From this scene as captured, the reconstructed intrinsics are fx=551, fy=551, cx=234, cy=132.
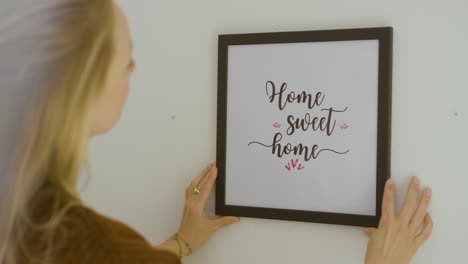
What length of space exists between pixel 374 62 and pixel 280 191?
0.27 metres

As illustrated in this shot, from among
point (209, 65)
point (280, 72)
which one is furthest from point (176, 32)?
point (280, 72)

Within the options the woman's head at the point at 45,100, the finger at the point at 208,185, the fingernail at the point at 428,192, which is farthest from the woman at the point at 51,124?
the fingernail at the point at 428,192

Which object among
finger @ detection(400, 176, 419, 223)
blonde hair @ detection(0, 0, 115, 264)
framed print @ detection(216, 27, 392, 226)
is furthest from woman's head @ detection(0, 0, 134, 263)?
finger @ detection(400, 176, 419, 223)

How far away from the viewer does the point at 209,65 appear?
3.35ft

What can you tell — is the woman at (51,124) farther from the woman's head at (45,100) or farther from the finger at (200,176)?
the finger at (200,176)

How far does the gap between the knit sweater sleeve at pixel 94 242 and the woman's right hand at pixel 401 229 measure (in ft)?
1.30

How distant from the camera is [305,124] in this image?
0.94 m

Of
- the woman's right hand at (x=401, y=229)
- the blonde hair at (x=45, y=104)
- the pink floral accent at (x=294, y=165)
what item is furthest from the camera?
the pink floral accent at (x=294, y=165)

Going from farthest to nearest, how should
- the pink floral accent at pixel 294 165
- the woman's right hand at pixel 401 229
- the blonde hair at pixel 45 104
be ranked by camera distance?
the pink floral accent at pixel 294 165 → the woman's right hand at pixel 401 229 → the blonde hair at pixel 45 104

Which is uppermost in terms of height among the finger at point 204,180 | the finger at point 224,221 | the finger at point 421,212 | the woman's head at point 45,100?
the woman's head at point 45,100

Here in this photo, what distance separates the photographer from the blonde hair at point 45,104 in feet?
1.95

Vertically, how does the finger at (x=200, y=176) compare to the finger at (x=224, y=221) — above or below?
above

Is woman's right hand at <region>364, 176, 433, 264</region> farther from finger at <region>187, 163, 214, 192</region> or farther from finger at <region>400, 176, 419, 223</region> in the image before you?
finger at <region>187, 163, 214, 192</region>

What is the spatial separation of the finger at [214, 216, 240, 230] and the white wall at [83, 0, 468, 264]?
2 centimetres
